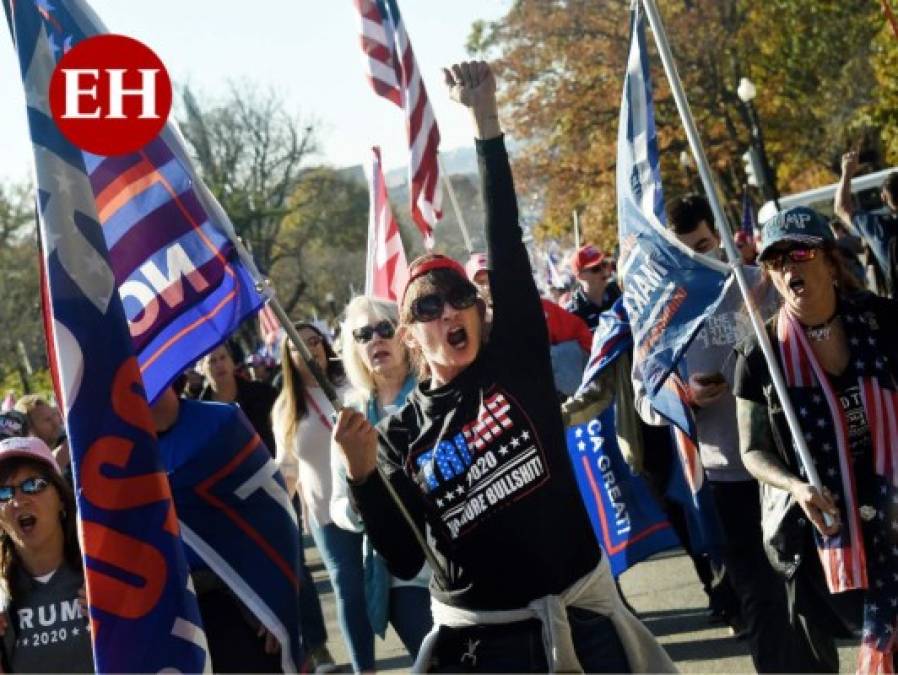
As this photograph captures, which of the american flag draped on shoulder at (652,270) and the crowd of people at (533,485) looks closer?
the crowd of people at (533,485)

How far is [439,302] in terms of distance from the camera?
416 centimetres

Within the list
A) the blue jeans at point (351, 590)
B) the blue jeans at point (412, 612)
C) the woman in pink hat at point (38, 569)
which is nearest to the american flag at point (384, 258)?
the blue jeans at point (351, 590)

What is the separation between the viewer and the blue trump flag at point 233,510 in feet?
17.5

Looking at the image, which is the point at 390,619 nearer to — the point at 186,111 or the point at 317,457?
the point at 317,457

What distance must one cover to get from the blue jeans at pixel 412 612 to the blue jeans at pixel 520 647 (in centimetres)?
255

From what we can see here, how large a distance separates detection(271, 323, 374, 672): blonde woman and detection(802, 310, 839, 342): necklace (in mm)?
3447

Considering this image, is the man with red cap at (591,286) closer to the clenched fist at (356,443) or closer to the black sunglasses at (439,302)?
the black sunglasses at (439,302)

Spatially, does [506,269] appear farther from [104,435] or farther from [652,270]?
[652,270]

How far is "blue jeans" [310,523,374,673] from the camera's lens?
7559mm

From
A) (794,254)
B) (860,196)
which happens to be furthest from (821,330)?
(860,196)

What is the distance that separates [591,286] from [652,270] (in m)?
4.88

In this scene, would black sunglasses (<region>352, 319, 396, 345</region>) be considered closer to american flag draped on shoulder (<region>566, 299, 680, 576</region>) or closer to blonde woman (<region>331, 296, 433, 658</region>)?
blonde woman (<region>331, 296, 433, 658</region>)

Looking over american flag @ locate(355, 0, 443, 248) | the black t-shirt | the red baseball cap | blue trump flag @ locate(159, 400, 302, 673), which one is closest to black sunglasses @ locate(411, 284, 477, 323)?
blue trump flag @ locate(159, 400, 302, 673)

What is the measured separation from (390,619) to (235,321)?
90.9 inches
